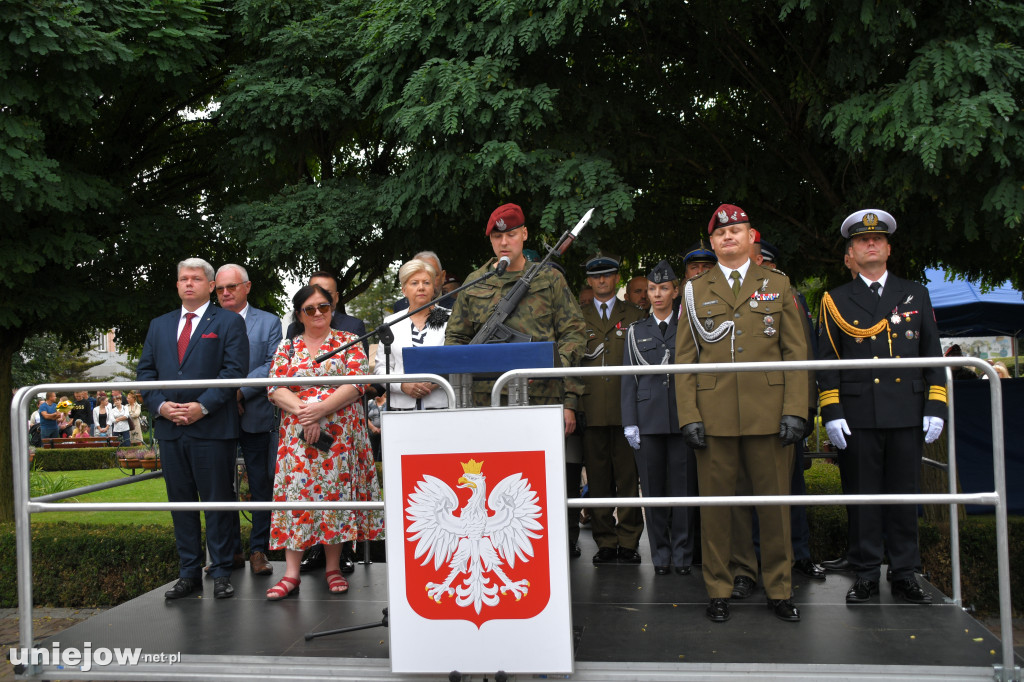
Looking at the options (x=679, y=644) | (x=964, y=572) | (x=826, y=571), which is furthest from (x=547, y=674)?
(x=964, y=572)

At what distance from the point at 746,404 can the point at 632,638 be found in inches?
51.2

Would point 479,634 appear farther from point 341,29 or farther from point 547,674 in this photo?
point 341,29

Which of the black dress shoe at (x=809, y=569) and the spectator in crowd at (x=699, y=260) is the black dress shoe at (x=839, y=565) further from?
the spectator in crowd at (x=699, y=260)

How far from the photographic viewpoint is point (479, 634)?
3.71m

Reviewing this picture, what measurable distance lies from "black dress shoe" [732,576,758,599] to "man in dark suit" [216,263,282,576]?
3.02 meters

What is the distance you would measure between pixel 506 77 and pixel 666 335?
247 centimetres

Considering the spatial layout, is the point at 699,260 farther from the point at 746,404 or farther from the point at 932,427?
the point at 932,427

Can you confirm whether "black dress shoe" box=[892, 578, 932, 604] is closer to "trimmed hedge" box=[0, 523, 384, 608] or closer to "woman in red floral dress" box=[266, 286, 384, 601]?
"woman in red floral dress" box=[266, 286, 384, 601]

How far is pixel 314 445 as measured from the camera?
5.15 metres

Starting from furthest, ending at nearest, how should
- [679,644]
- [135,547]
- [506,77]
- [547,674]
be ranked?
[135,547] < [506,77] < [679,644] < [547,674]

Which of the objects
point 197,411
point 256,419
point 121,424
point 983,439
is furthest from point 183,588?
point 121,424

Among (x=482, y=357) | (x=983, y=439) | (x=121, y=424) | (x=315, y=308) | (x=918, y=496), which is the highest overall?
(x=315, y=308)

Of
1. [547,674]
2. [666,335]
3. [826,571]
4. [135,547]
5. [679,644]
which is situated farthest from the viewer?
[135,547]

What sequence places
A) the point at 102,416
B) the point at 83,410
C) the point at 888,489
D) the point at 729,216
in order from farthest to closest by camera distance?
the point at 83,410, the point at 102,416, the point at 888,489, the point at 729,216
